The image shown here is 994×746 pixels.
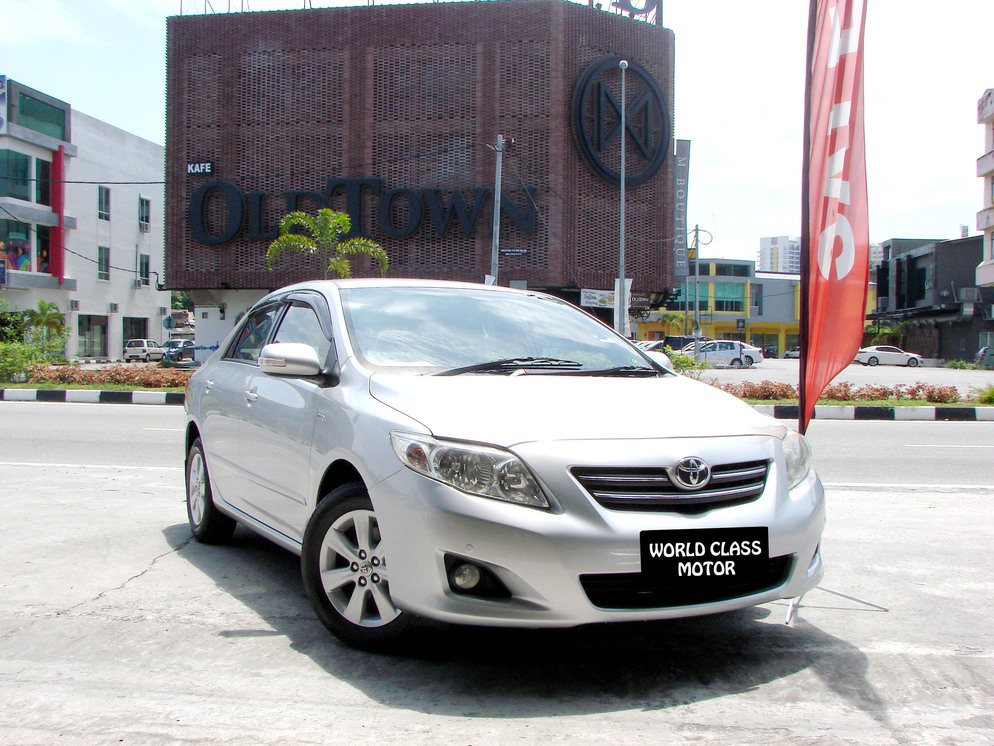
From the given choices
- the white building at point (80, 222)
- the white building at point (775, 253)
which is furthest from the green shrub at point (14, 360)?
the white building at point (775, 253)

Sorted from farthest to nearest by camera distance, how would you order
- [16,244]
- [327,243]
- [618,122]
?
[16,244], [618,122], [327,243]

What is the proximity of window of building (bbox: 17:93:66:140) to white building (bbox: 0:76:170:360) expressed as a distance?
0.17ft

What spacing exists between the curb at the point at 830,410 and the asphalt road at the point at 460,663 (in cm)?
1028

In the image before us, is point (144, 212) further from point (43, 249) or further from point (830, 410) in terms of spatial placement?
point (830, 410)

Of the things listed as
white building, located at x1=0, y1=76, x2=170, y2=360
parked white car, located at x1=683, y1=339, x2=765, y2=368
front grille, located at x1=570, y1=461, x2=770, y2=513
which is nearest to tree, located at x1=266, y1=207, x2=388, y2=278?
white building, located at x1=0, y1=76, x2=170, y2=360

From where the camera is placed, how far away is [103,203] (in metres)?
53.7

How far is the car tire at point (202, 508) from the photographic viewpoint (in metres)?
4.97

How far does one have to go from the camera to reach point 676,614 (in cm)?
289

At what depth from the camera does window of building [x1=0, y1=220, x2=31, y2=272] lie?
1805 inches

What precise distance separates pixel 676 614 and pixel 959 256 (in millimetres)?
62691

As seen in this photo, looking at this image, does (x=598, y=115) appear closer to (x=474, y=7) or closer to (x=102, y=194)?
(x=474, y=7)

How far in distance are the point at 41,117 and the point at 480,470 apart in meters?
53.3

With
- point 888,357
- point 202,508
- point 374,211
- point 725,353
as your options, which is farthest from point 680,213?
point 202,508

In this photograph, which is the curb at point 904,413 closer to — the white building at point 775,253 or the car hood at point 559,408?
the car hood at point 559,408
